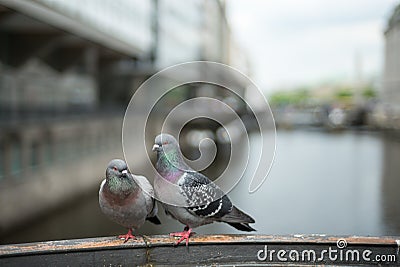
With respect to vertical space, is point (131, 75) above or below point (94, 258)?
above

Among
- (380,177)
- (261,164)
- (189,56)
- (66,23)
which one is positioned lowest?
(261,164)

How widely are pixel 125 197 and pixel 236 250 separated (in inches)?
20.8

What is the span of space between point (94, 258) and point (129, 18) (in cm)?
1908

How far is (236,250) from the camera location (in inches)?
104

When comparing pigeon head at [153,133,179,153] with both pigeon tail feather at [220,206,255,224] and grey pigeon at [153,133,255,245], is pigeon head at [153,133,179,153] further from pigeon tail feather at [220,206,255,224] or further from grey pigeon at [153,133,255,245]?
pigeon tail feather at [220,206,255,224]

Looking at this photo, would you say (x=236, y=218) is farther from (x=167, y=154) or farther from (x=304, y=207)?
(x=304, y=207)

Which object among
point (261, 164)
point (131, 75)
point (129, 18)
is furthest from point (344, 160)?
point (261, 164)

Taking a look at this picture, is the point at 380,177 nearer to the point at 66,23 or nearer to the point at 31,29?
the point at 66,23

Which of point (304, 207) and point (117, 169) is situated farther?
point (304, 207)

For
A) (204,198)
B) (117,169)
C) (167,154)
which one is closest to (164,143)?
(167,154)

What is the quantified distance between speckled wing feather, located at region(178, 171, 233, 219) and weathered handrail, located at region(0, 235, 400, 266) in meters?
0.14

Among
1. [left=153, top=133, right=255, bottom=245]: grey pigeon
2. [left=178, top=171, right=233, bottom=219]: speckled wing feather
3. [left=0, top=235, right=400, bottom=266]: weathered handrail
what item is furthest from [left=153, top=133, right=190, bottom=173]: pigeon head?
[left=0, top=235, right=400, bottom=266]: weathered handrail

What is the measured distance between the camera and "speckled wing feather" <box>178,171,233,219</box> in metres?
2.64

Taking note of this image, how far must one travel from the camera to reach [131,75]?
30297mm
